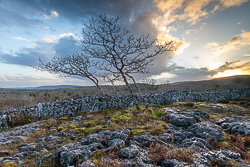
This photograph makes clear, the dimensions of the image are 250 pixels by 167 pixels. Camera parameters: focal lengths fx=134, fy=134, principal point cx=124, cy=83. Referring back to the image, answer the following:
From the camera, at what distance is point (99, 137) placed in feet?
17.3

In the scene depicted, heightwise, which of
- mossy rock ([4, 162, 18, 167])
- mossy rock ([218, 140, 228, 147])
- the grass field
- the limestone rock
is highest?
the grass field

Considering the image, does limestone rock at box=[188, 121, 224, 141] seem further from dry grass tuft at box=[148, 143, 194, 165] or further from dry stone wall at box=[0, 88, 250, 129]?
dry stone wall at box=[0, 88, 250, 129]

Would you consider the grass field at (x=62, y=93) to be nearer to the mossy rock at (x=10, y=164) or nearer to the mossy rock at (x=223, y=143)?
the mossy rock at (x=223, y=143)

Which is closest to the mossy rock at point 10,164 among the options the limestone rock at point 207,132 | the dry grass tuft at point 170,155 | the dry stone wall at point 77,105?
the dry grass tuft at point 170,155

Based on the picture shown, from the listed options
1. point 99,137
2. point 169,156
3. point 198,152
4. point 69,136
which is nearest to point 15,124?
point 69,136

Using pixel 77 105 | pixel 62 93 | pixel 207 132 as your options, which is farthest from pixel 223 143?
pixel 62 93

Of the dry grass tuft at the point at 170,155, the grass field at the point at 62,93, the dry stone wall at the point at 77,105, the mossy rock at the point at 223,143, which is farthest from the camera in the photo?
the grass field at the point at 62,93

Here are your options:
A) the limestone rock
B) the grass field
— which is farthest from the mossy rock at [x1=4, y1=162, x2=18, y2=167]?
the grass field

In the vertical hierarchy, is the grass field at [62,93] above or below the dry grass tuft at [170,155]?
above

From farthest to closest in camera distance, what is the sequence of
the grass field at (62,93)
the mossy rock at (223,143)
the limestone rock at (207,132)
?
the grass field at (62,93)
the limestone rock at (207,132)
the mossy rock at (223,143)

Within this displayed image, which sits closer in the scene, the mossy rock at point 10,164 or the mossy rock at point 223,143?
the mossy rock at point 10,164

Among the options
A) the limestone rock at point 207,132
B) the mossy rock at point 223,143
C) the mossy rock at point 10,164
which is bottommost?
the mossy rock at point 223,143

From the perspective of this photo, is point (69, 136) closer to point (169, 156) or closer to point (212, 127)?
A: point (169, 156)

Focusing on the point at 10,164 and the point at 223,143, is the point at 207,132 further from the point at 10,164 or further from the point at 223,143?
the point at 10,164
